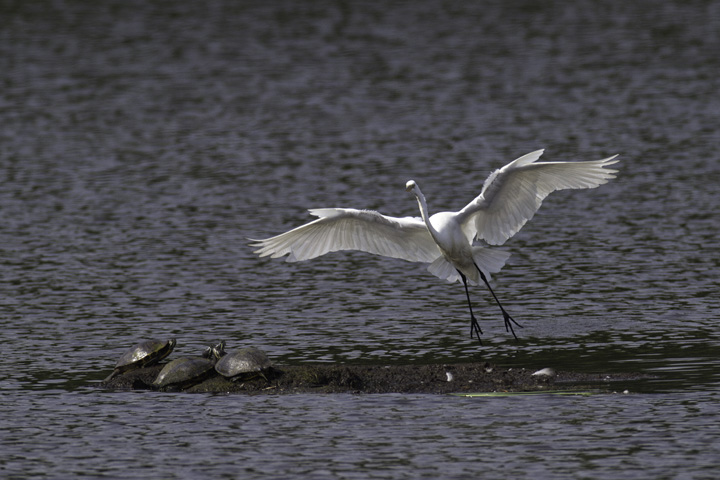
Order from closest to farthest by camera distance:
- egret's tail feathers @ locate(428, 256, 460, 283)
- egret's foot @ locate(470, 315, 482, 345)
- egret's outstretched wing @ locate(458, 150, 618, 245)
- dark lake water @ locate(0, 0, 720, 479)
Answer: dark lake water @ locate(0, 0, 720, 479), egret's outstretched wing @ locate(458, 150, 618, 245), egret's foot @ locate(470, 315, 482, 345), egret's tail feathers @ locate(428, 256, 460, 283)

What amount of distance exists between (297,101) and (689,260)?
2374cm

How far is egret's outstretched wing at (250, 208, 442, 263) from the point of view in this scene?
56.7 feet

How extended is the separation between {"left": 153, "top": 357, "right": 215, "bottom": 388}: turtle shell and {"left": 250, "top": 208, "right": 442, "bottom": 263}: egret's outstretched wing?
1806mm

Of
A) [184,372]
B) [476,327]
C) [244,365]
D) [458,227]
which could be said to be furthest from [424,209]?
[184,372]

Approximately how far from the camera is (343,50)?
53.4 m

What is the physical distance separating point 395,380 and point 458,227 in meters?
2.78

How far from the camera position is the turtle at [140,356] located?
54.3ft

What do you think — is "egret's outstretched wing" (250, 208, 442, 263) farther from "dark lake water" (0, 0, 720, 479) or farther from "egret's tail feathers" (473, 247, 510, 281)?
"dark lake water" (0, 0, 720, 479)

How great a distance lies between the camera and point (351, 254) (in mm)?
25000

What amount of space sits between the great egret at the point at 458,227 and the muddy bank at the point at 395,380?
1772mm

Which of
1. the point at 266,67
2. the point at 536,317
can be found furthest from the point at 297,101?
the point at 536,317

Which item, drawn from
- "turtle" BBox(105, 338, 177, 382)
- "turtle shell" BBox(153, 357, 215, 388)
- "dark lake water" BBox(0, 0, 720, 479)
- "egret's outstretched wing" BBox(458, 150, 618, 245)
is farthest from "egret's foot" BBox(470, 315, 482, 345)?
"turtle" BBox(105, 338, 177, 382)

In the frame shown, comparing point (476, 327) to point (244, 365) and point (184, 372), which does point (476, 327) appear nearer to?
point (244, 365)

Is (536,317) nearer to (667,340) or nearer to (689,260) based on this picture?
(667,340)
